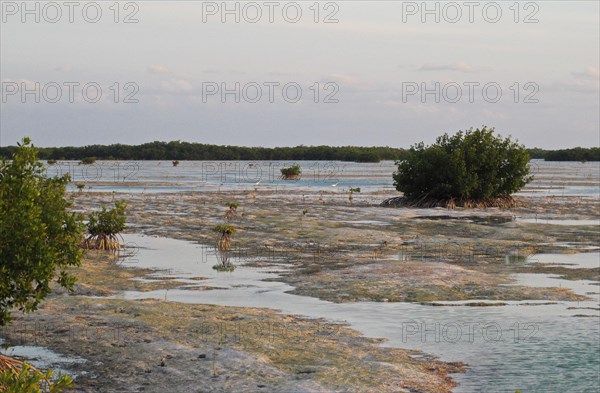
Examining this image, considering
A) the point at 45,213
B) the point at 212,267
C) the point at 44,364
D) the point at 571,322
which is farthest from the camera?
the point at 212,267

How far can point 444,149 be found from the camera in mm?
54344

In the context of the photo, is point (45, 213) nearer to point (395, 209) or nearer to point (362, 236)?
point (362, 236)

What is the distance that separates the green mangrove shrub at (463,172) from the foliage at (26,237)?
39.7m

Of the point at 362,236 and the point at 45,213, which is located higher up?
the point at 45,213

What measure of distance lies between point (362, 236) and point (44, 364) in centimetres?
2168

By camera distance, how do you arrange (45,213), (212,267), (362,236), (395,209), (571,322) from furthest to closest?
(395,209) < (362,236) < (212,267) < (571,322) < (45,213)

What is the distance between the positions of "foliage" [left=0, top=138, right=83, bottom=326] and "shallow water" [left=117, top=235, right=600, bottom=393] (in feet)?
10.9

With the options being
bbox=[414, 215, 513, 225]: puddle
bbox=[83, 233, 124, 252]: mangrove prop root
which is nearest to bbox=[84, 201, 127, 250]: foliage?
bbox=[83, 233, 124, 252]: mangrove prop root

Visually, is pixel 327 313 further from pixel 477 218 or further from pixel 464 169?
pixel 464 169

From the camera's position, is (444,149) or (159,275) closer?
(159,275)

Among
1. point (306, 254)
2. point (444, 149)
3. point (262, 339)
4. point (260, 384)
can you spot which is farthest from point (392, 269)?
point (444, 149)

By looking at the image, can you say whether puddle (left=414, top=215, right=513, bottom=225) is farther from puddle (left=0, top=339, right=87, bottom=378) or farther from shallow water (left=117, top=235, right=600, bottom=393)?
puddle (left=0, top=339, right=87, bottom=378)

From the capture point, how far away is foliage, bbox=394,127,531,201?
2063 inches

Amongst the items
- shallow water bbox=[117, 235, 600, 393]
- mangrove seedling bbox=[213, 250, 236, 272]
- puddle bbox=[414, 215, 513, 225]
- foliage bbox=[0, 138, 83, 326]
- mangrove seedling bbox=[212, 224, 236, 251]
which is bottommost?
shallow water bbox=[117, 235, 600, 393]
